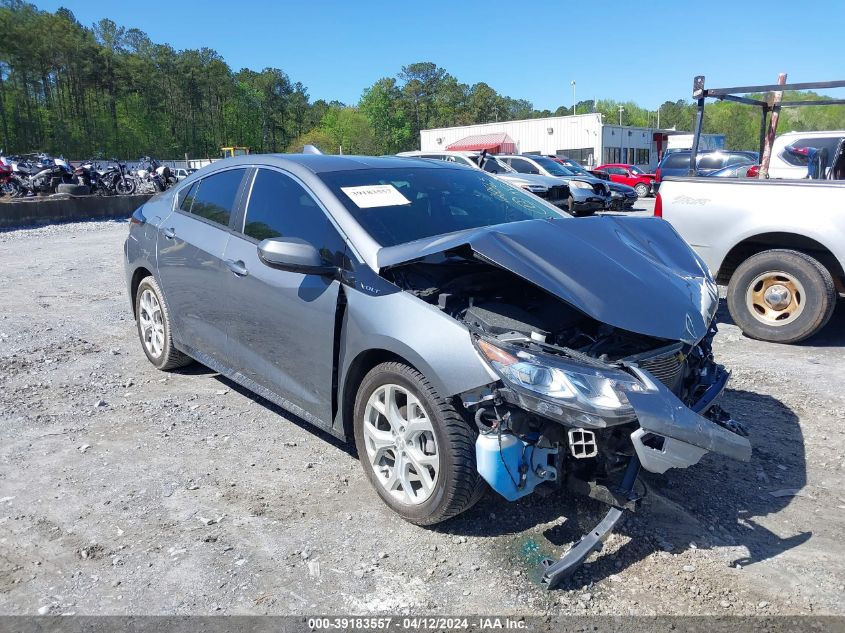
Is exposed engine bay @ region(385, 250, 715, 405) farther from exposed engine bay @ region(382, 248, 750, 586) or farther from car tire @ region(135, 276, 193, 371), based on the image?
car tire @ region(135, 276, 193, 371)

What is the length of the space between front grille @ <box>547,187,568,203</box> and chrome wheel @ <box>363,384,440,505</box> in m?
12.6

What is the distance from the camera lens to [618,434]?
106 inches

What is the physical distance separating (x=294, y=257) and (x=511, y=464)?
1.48 m

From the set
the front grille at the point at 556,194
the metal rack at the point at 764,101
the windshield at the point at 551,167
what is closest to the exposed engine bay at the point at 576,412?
the metal rack at the point at 764,101

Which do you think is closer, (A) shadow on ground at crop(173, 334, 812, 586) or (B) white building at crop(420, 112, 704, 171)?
(A) shadow on ground at crop(173, 334, 812, 586)

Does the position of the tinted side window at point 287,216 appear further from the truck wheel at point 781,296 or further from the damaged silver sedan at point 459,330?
the truck wheel at point 781,296

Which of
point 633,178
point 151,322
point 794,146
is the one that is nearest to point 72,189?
point 151,322

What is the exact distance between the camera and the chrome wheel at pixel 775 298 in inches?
232

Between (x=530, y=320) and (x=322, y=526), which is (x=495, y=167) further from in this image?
(x=322, y=526)

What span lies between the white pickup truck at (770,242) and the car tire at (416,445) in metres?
4.38

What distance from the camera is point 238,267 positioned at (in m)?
3.96

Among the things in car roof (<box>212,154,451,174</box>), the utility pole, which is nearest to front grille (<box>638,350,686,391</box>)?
car roof (<box>212,154,451,174</box>)

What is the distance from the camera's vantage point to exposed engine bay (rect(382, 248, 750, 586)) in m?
2.54

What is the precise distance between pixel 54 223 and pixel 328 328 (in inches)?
649
